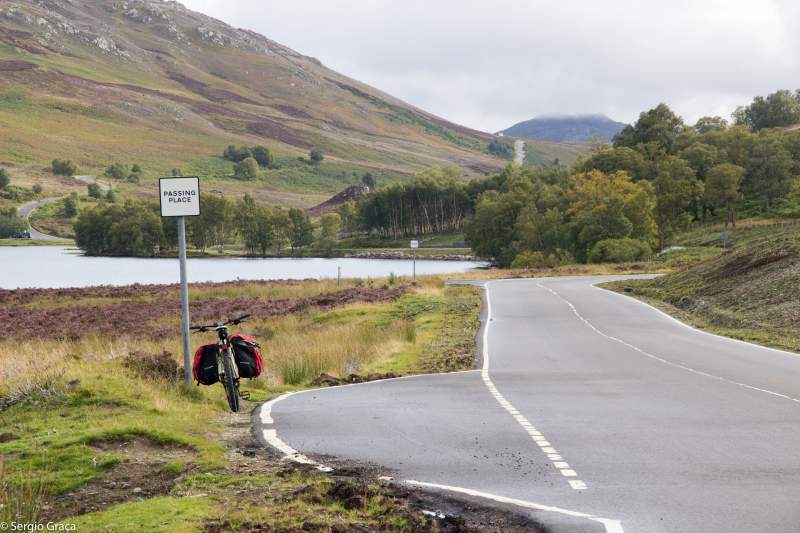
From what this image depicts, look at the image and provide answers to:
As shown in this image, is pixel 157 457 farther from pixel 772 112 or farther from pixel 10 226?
pixel 772 112

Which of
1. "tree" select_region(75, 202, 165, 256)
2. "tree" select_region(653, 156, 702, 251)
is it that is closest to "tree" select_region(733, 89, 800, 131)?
"tree" select_region(653, 156, 702, 251)

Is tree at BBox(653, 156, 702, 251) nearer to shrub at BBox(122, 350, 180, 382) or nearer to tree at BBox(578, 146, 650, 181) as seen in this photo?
tree at BBox(578, 146, 650, 181)

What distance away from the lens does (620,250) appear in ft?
249

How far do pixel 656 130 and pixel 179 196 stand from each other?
117m

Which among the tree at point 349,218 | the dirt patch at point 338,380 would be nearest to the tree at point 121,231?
the tree at point 349,218

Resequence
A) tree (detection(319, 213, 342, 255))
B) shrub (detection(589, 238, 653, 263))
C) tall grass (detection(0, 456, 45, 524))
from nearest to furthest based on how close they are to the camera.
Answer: tall grass (detection(0, 456, 45, 524))
shrub (detection(589, 238, 653, 263))
tree (detection(319, 213, 342, 255))

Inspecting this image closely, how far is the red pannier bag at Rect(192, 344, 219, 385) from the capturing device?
11047mm

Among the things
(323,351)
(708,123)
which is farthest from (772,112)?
(323,351)

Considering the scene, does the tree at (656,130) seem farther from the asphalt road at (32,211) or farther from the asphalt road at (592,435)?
the asphalt road at (592,435)

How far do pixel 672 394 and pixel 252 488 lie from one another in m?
8.17

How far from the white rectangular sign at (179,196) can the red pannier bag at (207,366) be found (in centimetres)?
212

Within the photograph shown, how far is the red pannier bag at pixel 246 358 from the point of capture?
11.2 metres

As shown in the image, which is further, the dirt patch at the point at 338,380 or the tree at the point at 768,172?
the tree at the point at 768,172

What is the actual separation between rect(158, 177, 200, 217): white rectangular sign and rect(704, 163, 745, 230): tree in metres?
88.8
